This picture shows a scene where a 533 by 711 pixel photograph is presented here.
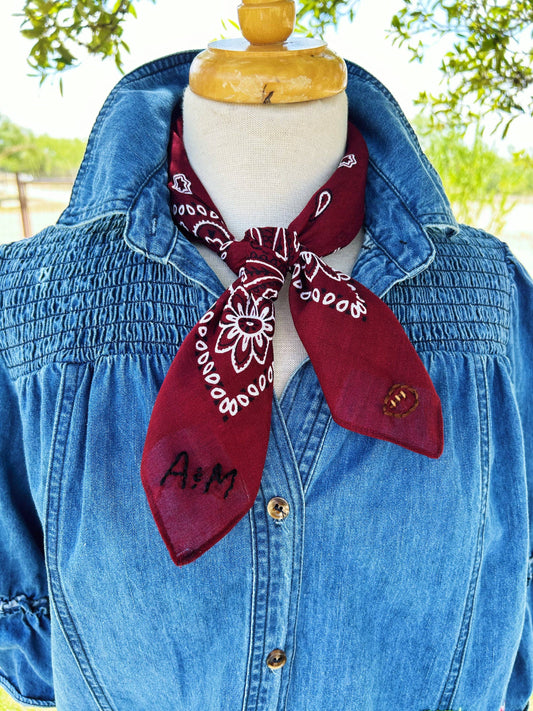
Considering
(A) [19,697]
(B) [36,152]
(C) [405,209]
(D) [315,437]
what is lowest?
(A) [19,697]

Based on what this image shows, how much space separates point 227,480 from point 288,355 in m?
0.20

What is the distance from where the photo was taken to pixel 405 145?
0.85 meters

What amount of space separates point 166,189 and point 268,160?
5.4 inches

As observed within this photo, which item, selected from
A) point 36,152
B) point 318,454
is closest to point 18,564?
point 318,454

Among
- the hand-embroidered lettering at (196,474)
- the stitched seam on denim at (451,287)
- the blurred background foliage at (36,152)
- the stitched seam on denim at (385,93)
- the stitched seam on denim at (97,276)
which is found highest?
the stitched seam on denim at (385,93)

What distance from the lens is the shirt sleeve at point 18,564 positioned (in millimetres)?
844

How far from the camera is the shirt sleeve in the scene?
2.77 ft

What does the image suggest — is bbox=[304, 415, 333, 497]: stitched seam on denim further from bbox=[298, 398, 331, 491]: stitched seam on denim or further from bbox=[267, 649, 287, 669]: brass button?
bbox=[267, 649, 287, 669]: brass button

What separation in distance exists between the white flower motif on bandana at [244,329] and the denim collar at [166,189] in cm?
7

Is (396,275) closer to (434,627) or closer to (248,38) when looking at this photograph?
(248,38)

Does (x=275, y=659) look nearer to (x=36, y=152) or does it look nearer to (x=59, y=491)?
(x=59, y=491)

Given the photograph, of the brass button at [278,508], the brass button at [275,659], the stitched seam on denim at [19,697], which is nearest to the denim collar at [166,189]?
the brass button at [278,508]

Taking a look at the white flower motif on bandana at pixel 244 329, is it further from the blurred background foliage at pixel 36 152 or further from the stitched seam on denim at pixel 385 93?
the blurred background foliage at pixel 36 152

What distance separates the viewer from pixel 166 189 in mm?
808
